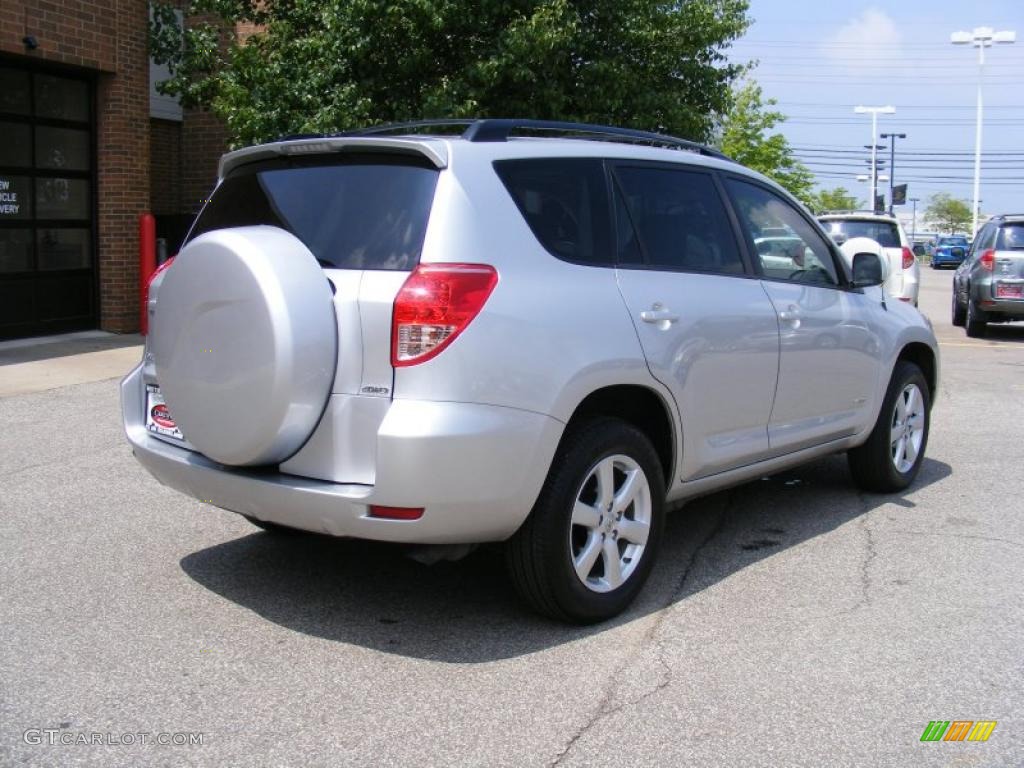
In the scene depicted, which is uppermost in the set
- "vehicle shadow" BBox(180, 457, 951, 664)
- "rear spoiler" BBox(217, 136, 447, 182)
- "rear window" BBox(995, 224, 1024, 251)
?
"rear window" BBox(995, 224, 1024, 251)

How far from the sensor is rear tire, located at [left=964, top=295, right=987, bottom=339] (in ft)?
52.0

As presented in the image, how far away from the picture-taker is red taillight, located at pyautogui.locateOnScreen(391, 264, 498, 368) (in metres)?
3.70

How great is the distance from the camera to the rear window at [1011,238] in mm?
15680

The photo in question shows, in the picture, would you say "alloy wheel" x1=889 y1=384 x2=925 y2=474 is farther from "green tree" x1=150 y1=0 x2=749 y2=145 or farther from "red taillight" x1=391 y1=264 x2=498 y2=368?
"green tree" x1=150 y1=0 x2=749 y2=145

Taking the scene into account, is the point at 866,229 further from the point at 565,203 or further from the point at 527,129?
the point at 565,203

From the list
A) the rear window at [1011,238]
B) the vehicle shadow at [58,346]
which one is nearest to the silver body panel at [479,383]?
the vehicle shadow at [58,346]

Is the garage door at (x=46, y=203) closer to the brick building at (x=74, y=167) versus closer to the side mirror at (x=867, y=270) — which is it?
the brick building at (x=74, y=167)

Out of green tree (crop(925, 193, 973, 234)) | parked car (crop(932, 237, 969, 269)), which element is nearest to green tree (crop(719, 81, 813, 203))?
parked car (crop(932, 237, 969, 269))

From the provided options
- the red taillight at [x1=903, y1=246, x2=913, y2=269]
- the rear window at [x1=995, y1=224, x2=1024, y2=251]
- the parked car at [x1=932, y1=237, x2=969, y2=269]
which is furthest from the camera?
the parked car at [x1=932, y1=237, x2=969, y2=269]

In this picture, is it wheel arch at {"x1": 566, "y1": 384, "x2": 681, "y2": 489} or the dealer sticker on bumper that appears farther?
the dealer sticker on bumper

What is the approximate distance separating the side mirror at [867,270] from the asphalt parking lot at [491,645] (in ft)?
4.11

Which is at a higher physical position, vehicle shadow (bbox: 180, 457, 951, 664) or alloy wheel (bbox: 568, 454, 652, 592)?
alloy wheel (bbox: 568, 454, 652, 592)

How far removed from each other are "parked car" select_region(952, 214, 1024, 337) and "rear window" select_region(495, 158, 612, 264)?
12552mm

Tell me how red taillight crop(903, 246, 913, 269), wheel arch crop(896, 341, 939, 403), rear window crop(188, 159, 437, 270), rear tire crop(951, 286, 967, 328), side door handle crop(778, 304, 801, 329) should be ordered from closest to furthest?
rear window crop(188, 159, 437, 270), side door handle crop(778, 304, 801, 329), wheel arch crop(896, 341, 939, 403), red taillight crop(903, 246, 913, 269), rear tire crop(951, 286, 967, 328)
